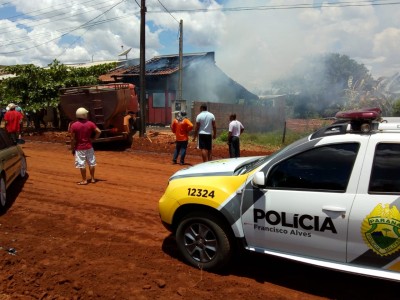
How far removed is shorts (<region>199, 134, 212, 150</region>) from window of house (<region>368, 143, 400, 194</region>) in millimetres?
7527

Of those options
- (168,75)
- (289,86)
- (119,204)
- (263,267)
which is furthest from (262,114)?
(289,86)

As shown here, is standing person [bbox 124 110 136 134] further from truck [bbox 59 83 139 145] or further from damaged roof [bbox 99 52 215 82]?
damaged roof [bbox 99 52 215 82]

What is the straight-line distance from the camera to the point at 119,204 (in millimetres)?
7090

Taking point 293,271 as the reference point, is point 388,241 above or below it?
above

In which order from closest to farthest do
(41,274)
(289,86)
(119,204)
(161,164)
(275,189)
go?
(275,189)
(41,274)
(119,204)
(161,164)
(289,86)

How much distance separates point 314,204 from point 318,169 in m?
0.34

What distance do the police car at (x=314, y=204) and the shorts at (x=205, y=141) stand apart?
21.3 feet

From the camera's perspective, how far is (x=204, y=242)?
4.23m

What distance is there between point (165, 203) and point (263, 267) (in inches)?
53.0

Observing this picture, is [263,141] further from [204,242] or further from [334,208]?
[334,208]

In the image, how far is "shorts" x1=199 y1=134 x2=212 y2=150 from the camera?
427 inches

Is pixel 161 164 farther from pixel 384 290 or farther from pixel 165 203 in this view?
pixel 384 290

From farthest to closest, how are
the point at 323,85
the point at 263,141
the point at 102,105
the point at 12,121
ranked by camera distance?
the point at 323,85
the point at 263,141
the point at 102,105
the point at 12,121

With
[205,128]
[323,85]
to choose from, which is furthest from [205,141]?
[323,85]
